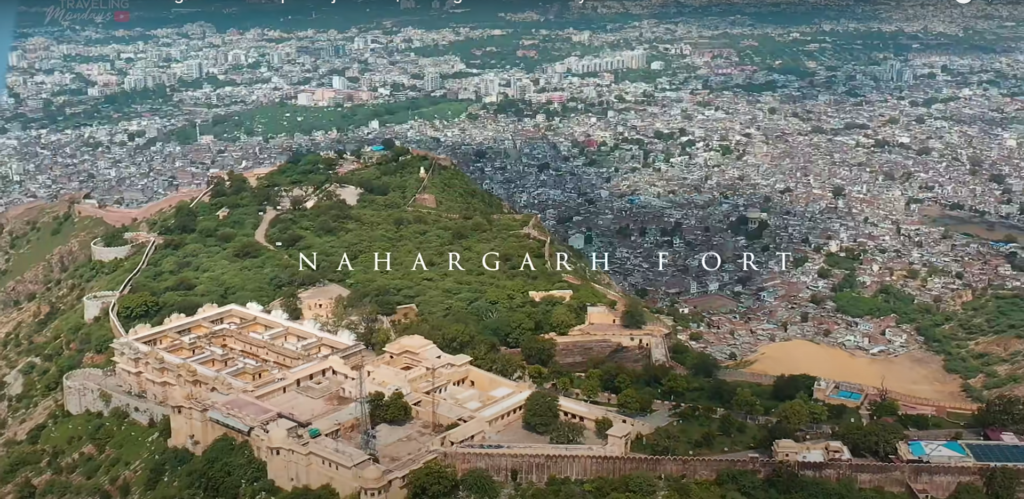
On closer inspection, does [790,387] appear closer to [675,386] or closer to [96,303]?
[675,386]

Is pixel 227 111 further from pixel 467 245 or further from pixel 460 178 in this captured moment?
pixel 467 245

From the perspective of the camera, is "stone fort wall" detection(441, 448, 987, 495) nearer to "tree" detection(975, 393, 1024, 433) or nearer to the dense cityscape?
the dense cityscape

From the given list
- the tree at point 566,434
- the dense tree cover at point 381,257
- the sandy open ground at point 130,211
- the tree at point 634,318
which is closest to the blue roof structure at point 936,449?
the tree at point 566,434

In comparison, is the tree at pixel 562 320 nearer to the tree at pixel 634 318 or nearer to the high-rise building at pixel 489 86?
the tree at pixel 634 318

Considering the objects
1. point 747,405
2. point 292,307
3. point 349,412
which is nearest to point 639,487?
point 747,405

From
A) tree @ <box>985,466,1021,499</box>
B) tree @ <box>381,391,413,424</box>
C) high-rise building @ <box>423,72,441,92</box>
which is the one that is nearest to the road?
tree @ <box>381,391,413,424</box>

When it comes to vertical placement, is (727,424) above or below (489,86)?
above
